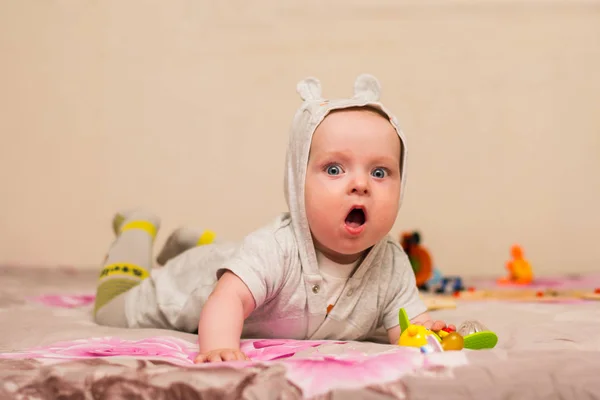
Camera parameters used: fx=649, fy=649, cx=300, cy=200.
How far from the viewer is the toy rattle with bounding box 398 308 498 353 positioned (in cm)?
75

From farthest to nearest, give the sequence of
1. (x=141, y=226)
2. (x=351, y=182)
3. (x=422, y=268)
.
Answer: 1. (x=422, y=268)
2. (x=141, y=226)
3. (x=351, y=182)

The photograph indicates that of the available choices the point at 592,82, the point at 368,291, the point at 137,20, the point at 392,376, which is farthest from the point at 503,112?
the point at 392,376

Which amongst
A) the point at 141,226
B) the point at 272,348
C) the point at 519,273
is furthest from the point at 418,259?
the point at 272,348

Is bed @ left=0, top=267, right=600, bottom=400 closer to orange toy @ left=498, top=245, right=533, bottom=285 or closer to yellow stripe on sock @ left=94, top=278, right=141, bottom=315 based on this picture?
yellow stripe on sock @ left=94, top=278, right=141, bottom=315

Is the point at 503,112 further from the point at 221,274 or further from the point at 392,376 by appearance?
the point at 392,376

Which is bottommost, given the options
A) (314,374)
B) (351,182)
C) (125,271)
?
(314,374)

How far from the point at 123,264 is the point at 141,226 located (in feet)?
0.44

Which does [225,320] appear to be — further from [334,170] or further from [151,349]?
[334,170]

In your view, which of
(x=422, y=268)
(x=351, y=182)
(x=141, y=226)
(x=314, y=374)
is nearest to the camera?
(x=314, y=374)

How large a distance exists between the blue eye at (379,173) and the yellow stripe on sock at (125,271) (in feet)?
1.89

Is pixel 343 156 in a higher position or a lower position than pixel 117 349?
higher

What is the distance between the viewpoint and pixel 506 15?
2434 millimetres

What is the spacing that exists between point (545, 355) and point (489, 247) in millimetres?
1783

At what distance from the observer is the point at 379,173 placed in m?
0.94
